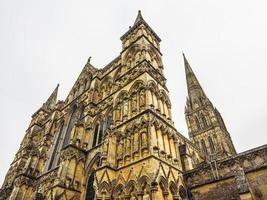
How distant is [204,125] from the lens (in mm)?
39375

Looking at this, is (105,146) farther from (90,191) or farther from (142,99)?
(142,99)

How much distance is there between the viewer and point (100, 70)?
21.6 metres

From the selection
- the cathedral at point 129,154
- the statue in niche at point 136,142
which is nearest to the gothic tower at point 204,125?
the cathedral at point 129,154

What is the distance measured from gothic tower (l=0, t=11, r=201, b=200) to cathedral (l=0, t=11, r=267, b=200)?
0.13 ft

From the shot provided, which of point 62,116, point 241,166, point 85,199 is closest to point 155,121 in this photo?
point 241,166

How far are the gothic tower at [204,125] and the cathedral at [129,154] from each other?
2032 cm

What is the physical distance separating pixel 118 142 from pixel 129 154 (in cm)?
141

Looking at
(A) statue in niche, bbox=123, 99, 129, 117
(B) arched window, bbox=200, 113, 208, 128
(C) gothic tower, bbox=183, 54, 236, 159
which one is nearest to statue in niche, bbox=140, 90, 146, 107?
(A) statue in niche, bbox=123, 99, 129, 117

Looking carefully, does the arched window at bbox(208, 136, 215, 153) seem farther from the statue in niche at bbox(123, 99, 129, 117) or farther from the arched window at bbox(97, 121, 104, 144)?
the statue in niche at bbox(123, 99, 129, 117)

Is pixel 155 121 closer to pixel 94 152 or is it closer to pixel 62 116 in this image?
pixel 94 152

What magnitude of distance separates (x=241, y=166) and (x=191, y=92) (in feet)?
125

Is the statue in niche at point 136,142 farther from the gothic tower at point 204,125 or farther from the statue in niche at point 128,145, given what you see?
the gothic tower at point 204,125

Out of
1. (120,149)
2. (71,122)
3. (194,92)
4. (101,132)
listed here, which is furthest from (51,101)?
(194,92)

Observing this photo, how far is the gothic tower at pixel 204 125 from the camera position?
1350 inches
